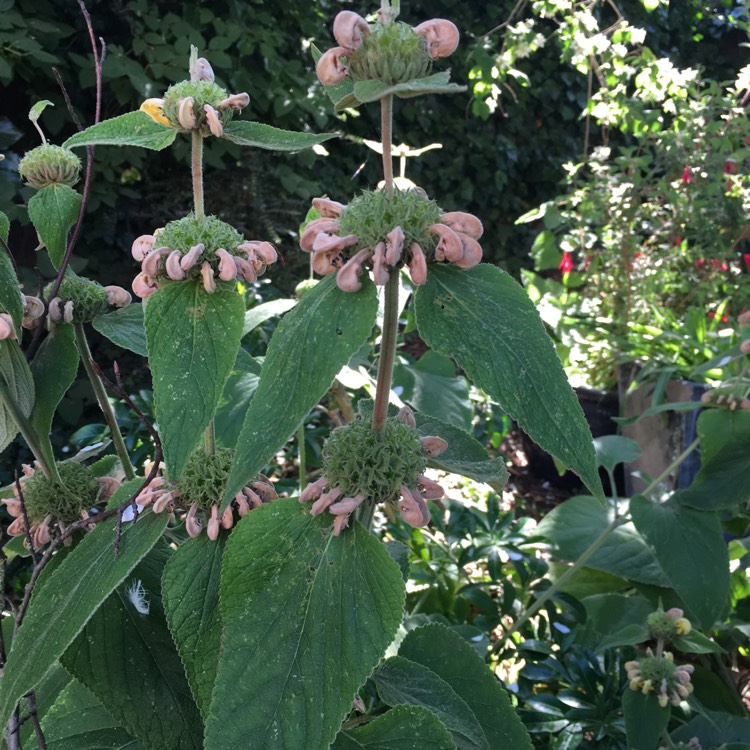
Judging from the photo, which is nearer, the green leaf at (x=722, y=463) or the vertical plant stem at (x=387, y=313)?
the vertical plant stem at (x=387, y=313)

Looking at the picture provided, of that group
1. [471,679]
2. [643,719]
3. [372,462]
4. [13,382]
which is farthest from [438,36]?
[643,719]

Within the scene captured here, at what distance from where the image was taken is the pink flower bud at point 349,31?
16.3 inches

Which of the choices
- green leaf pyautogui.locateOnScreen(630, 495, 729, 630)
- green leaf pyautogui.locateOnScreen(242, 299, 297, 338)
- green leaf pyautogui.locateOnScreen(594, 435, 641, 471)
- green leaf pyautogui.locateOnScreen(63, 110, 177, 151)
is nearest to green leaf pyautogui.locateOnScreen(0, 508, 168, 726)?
green leaf pyautogui.locateOnScreen(63, 110, 177, 151)

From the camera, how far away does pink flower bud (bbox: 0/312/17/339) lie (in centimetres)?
49

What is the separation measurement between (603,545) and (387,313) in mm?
1057

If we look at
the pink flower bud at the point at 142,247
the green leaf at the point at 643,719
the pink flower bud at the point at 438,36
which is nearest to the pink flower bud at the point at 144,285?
the pink flower bud at the point at 142,247

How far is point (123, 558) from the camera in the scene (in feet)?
1.50

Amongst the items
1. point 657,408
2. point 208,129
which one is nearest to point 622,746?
point 657,408

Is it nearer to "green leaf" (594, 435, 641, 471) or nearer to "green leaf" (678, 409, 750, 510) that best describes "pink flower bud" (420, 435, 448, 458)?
"green leaf" (678, 409, 750, 510)

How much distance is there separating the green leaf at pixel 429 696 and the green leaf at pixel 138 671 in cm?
13

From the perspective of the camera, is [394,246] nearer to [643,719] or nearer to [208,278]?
[208,278]

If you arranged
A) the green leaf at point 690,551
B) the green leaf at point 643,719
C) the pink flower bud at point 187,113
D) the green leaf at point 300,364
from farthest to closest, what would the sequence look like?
the green leaf at point 690,551 < the green leaf at point 643,719 < the pink flower bud at point 187,113 < the green leaf at point 300,364

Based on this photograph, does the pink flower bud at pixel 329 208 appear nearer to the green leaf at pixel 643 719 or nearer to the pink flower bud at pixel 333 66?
the pink flower bud at pixel 333 66

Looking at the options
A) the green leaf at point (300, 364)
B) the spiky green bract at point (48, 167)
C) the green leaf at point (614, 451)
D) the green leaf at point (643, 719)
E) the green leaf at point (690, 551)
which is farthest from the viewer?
the green leaf at point (614, 451)
